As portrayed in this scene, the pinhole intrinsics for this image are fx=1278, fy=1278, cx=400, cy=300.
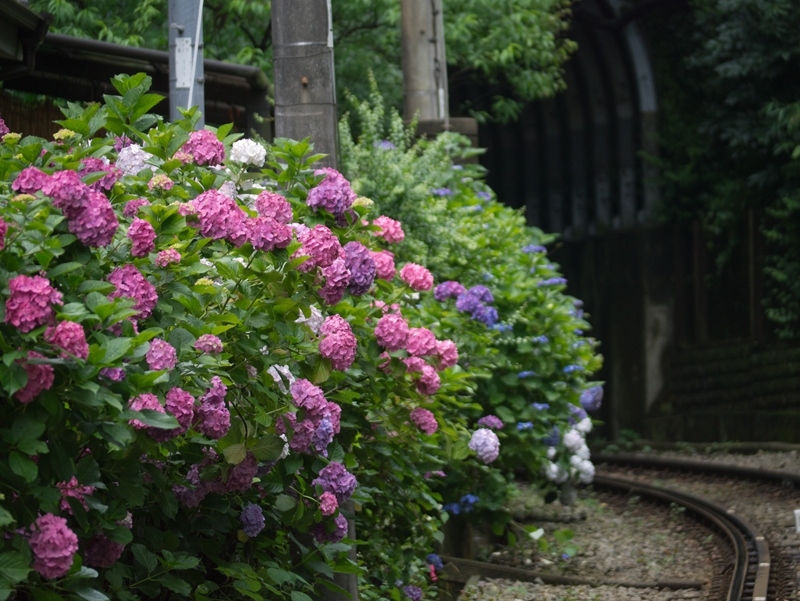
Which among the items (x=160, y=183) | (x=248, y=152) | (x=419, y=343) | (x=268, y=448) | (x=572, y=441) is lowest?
(x=572, y=441)

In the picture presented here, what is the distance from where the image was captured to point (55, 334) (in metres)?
2.72

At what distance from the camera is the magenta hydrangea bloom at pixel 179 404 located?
314cm

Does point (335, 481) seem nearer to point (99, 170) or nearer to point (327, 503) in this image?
point (327, 503)

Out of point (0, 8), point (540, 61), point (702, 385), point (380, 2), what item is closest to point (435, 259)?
point (0, 8)

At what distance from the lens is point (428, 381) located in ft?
15.0

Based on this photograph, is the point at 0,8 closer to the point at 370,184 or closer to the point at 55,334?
the point at 370,184

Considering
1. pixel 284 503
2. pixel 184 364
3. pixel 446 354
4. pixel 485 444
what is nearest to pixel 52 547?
pixel 184 364

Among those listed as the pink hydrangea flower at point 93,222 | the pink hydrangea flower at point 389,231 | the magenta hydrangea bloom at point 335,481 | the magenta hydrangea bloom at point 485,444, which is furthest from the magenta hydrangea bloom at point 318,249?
the magenta hydrangea bloom at point 485,444

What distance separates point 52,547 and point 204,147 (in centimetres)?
173

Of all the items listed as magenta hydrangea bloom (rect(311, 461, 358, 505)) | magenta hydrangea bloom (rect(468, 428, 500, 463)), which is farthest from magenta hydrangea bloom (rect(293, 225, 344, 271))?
magenta hydrangea bloom (rect(468, 428, 500, 463))

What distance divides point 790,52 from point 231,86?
10226mm

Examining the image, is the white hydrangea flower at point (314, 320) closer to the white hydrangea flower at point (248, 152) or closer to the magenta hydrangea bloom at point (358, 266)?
the magenta hydrangea bloom at point (358, 266)

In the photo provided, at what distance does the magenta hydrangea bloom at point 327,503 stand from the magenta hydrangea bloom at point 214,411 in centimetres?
62

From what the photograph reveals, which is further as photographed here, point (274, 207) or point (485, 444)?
point (485, 444)
